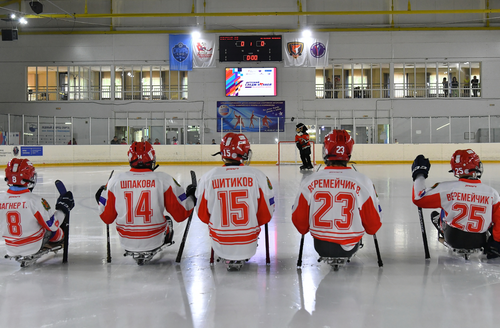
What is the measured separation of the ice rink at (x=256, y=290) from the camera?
2316 mm

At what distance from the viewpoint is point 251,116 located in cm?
2303

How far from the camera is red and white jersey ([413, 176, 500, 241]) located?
10.8ft

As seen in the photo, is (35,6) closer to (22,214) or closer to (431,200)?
(22,214)

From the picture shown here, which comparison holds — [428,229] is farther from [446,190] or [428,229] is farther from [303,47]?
[303,47]

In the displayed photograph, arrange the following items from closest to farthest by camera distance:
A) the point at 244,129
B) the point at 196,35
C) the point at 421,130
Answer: the point at 421,130, the point at 244,129, the point at 196,35

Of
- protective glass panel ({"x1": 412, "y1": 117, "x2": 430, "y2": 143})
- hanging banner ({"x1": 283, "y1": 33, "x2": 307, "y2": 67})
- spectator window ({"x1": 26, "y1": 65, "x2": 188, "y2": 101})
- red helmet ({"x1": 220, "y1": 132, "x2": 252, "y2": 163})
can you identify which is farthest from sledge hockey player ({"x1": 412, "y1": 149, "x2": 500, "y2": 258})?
spectator window ({"x1": 26, "y1": 65, "x2": 188, "y2": 101})

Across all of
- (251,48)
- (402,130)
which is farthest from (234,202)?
(251,48)

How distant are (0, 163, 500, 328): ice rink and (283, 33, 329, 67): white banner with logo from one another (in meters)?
20.3

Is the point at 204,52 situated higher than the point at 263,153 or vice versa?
the point at 204,52

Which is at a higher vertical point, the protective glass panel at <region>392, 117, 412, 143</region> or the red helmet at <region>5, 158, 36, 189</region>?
the protective glass panel at <region>392, 117, 412, 143</region>

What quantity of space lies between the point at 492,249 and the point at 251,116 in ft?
65.6

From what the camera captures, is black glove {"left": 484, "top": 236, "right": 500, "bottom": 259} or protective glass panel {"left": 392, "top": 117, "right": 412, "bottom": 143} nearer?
black glove {"left": 484, "top": 236, "right": 500, "bottom": 259}

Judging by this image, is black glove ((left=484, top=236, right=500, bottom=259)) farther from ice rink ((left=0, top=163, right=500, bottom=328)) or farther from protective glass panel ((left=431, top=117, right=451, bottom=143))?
protective glass panel ((left=431, top=117, right=451, bottom=143))

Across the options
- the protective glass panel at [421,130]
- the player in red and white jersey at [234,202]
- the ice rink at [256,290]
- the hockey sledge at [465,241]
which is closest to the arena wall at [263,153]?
the protective glass panel at [421,130]
